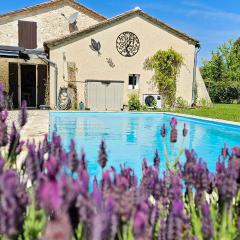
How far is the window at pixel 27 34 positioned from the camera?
3162cm

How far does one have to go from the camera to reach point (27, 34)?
31922mm

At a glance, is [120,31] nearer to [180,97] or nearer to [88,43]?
[88,43]

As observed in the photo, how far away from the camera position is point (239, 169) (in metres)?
2.10

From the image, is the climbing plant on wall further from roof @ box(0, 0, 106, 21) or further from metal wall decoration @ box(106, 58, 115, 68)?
roof @ box(0, 0, 106, 21)

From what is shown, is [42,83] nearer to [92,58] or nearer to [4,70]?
[4,70]

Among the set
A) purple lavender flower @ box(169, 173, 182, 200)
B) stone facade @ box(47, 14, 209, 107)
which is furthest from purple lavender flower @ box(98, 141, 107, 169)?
stone facade @ box(47, 14, 209, 107)

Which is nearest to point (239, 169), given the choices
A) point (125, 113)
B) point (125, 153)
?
point (125, 153)

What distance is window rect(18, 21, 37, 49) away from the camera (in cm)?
3162

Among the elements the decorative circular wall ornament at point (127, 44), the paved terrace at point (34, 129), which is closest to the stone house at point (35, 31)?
the decorative circular wall ornament at point (127, 44)

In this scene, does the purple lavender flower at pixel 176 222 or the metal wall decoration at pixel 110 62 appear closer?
the purple lavender flower at pixel 176 222

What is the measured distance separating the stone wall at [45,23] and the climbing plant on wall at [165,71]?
8626 mm

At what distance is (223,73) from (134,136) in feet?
126

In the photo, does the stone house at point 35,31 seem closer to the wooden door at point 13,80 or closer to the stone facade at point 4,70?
the wooden door at point 13,80

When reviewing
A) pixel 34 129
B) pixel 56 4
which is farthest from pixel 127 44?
pixel 34 129
